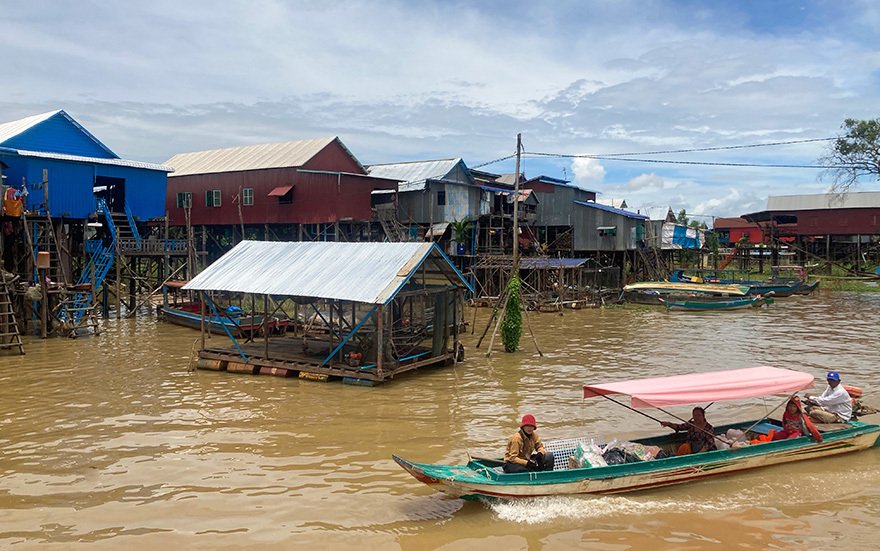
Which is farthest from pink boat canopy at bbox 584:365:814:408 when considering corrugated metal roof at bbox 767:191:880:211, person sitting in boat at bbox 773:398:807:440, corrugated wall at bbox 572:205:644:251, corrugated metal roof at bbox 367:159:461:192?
corrugated metal roof at bbox 767:191:880:211

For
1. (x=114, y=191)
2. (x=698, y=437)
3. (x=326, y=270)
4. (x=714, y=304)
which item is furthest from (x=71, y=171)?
(x=714, y=304)

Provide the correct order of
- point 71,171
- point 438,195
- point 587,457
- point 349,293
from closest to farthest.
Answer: point 587,457, point 349,293, point 71,171, point 438,195

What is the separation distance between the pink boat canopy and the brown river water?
4.35ft

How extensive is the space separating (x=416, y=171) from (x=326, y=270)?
83.7 ft

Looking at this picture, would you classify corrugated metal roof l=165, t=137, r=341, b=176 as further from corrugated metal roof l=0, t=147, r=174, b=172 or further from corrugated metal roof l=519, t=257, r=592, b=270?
corrugated metal roof l=519, t=257, r=592, b=270

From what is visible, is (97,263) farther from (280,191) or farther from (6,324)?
(280,191)

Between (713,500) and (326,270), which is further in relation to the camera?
(326,270)

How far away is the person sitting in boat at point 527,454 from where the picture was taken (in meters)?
9.07

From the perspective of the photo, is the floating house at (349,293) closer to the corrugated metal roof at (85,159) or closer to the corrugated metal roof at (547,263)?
the corrugated metal roof at (85,159)

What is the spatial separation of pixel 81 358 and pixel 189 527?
1395 cm

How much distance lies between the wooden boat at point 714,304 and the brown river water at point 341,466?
50.2 feet

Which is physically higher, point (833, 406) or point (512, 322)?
point (512, 322)

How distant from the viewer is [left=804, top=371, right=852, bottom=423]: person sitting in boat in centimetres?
1179

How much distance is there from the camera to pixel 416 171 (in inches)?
1641
